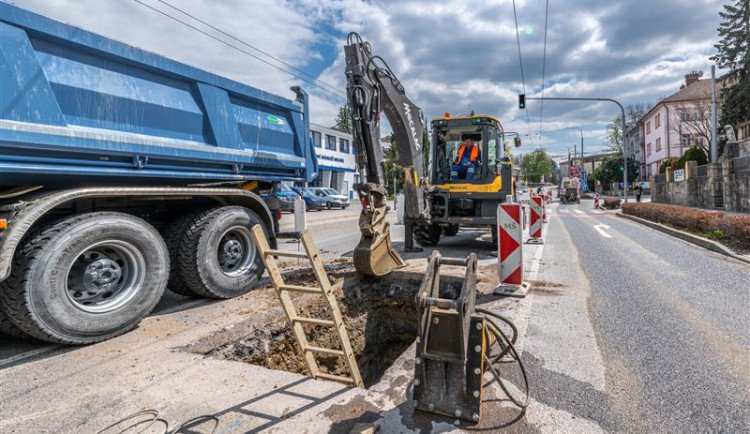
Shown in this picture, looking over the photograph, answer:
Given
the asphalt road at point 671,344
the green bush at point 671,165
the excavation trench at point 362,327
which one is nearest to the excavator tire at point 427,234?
the asphalt road at point 671,344

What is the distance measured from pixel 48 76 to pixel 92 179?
950 millimetres

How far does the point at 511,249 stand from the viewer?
5.44 meters

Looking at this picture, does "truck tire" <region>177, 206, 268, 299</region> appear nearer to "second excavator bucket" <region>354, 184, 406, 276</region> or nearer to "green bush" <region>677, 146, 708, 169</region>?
"second excavator bucket" <region>354, 184, 406, 276</region>

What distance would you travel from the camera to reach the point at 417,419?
2.48m

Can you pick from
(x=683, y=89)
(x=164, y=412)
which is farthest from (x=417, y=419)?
(x=683, y=89)

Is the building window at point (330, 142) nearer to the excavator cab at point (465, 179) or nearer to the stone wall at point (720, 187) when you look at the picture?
the stone wall at point (720, 187)

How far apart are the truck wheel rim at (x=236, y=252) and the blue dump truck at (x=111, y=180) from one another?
15 millimetres

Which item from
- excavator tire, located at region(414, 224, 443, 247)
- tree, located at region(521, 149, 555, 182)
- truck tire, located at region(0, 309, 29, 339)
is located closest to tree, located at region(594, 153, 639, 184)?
tree, located at region(521, 149, 555, 182)

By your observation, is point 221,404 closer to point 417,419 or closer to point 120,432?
point 120,432

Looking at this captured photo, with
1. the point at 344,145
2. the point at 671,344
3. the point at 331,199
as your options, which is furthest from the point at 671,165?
the point at 671,344

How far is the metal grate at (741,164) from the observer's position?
1518 centimetres

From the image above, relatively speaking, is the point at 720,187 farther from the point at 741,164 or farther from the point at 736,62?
the point at 736,62

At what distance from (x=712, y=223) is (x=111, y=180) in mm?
11776

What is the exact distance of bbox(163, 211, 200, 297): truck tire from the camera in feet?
15.4
